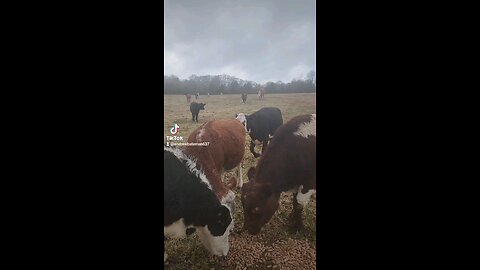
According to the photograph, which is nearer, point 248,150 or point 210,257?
point 210,257

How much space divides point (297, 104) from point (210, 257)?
3.10 ft

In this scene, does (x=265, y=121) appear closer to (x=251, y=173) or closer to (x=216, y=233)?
(x=251, y=173)

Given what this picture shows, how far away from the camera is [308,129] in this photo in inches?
64.6

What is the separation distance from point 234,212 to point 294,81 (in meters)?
0.79

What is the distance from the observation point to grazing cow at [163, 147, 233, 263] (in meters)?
1.58

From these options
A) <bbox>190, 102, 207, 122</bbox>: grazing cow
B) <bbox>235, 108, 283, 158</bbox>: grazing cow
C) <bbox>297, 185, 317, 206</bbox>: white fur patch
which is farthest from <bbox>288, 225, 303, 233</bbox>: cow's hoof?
<bbox>190, 102, 207, 122</bbox>: grazing cow

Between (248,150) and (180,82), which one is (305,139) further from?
(180,82)

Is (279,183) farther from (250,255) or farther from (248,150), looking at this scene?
(250,255)

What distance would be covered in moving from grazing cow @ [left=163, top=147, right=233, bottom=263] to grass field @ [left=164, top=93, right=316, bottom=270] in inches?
1.9

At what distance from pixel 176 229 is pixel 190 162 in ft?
1.18

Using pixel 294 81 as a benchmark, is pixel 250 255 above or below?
below
